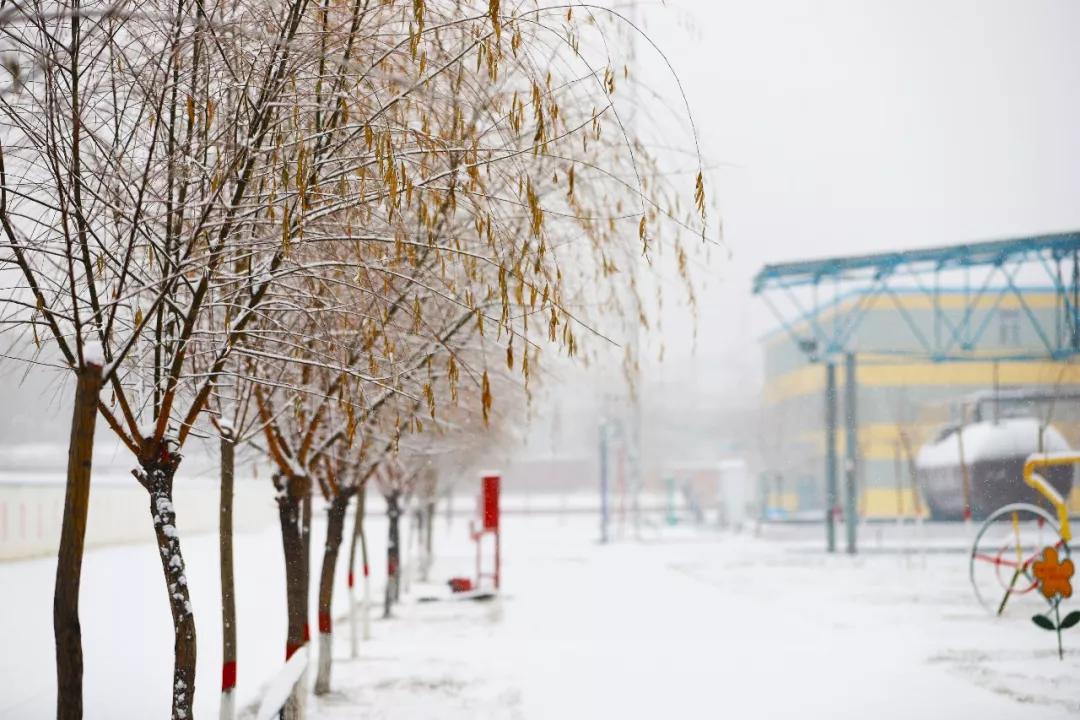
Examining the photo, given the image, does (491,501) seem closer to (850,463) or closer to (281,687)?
(281,687)

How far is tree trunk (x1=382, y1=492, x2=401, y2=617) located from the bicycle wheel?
346 inches

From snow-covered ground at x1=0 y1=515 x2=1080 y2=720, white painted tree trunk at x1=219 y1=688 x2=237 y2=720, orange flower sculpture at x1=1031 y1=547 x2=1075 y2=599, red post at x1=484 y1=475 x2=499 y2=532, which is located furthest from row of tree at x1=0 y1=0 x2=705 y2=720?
red post at x1=484 y1=475 x2=499 y2=532

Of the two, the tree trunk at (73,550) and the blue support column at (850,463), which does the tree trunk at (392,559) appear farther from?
the blue support column at (850,463)

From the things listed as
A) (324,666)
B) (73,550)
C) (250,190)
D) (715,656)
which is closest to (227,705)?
(73,550)

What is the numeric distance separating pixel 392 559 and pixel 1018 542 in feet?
32.1

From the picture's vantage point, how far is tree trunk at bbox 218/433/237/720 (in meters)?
7.04

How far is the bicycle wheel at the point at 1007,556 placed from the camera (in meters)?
14.5

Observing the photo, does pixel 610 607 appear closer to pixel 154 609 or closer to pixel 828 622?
pixel 828 622

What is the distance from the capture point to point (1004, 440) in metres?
33.6

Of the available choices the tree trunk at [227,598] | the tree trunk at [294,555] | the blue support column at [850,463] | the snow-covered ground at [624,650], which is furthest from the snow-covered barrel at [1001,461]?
the tree trunk at [227,598]

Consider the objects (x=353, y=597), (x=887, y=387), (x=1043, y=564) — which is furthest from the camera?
(x=887, y=387)

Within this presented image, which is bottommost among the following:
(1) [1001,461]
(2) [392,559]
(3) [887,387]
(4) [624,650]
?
(4) [624,650]

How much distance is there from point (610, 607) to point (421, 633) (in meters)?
3.88

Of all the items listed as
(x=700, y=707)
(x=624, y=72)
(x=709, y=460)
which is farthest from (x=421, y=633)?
(x=709, y=460)
